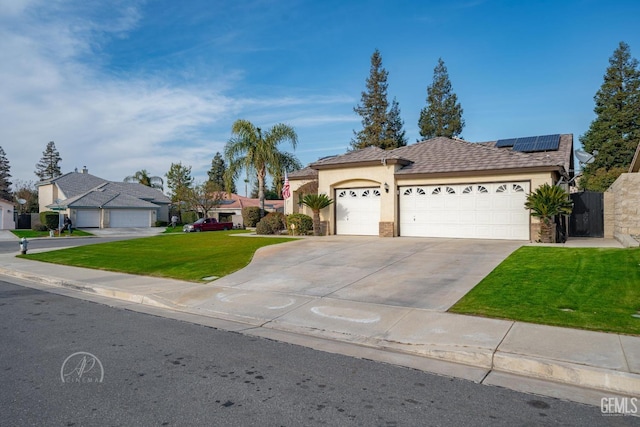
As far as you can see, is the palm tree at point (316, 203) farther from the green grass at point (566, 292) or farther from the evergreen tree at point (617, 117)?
the evergreen tree at point (617, 117)

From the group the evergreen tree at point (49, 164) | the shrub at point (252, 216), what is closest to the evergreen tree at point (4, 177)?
the evergreen tree at point (49, 164)

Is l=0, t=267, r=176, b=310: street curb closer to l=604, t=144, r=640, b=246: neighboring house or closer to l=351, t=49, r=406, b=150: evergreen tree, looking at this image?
l=604, t=144, r=640, b=246: neighboring house

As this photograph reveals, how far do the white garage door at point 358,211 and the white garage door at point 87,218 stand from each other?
33.2 m

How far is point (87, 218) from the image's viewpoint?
145ft

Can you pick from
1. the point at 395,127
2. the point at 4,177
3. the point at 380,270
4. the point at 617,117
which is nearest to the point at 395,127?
the point at 395,127

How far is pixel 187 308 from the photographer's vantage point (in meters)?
9.21

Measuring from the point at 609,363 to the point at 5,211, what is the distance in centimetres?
5380

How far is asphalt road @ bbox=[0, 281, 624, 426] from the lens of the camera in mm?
4086

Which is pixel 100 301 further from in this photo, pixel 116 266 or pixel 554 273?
pixel 554 273

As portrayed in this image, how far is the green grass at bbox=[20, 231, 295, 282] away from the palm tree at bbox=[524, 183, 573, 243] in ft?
34.4

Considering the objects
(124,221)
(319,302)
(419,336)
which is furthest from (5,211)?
(419,336)

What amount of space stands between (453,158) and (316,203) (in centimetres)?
683

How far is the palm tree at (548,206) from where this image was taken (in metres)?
15.5

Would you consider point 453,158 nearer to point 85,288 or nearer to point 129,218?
point 85,288
